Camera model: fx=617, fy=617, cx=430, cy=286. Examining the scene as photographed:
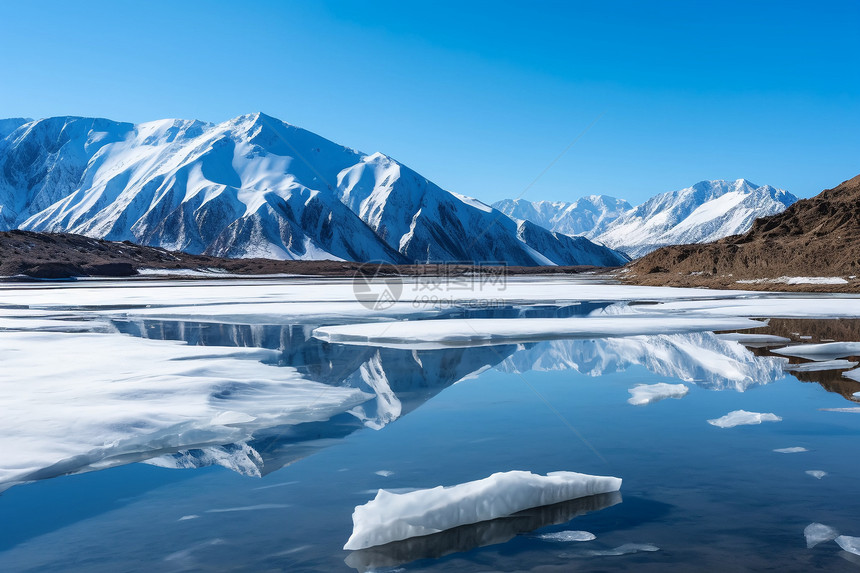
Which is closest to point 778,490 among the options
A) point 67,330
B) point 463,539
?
point 463,539

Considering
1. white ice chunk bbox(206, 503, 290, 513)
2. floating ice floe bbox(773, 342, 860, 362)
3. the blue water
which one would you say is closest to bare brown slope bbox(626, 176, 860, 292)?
floating ice floe bbox(773, 342, 860, 362)

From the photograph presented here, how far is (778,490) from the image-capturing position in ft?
20.3

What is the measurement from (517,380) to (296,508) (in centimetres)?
714

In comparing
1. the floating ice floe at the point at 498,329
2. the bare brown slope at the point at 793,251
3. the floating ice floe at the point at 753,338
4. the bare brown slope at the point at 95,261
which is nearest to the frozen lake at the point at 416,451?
the floating ice floe at the point at 753,338

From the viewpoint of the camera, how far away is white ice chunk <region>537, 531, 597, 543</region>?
524 centimetres

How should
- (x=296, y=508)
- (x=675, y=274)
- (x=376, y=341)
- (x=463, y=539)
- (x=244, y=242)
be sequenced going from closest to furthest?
(x=463, y=539), (x=296, y=508), (x=376, y=341), (x=675, y=274), (x=244, y=242)

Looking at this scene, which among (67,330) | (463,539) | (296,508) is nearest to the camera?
(463,539)

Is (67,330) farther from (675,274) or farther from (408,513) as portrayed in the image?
(675,274)

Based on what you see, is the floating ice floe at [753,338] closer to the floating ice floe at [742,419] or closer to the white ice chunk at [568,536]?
the floating ice floe at [742,419]

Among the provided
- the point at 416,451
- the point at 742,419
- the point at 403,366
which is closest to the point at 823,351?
the point at 742,419

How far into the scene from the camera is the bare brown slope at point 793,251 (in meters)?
48.9

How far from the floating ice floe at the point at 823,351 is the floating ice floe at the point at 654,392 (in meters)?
5.41

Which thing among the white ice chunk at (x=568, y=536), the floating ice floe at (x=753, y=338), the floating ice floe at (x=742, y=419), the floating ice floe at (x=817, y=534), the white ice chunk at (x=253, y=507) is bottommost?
the white ice chunk at (x=253, y=507)

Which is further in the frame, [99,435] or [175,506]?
[99,435]
